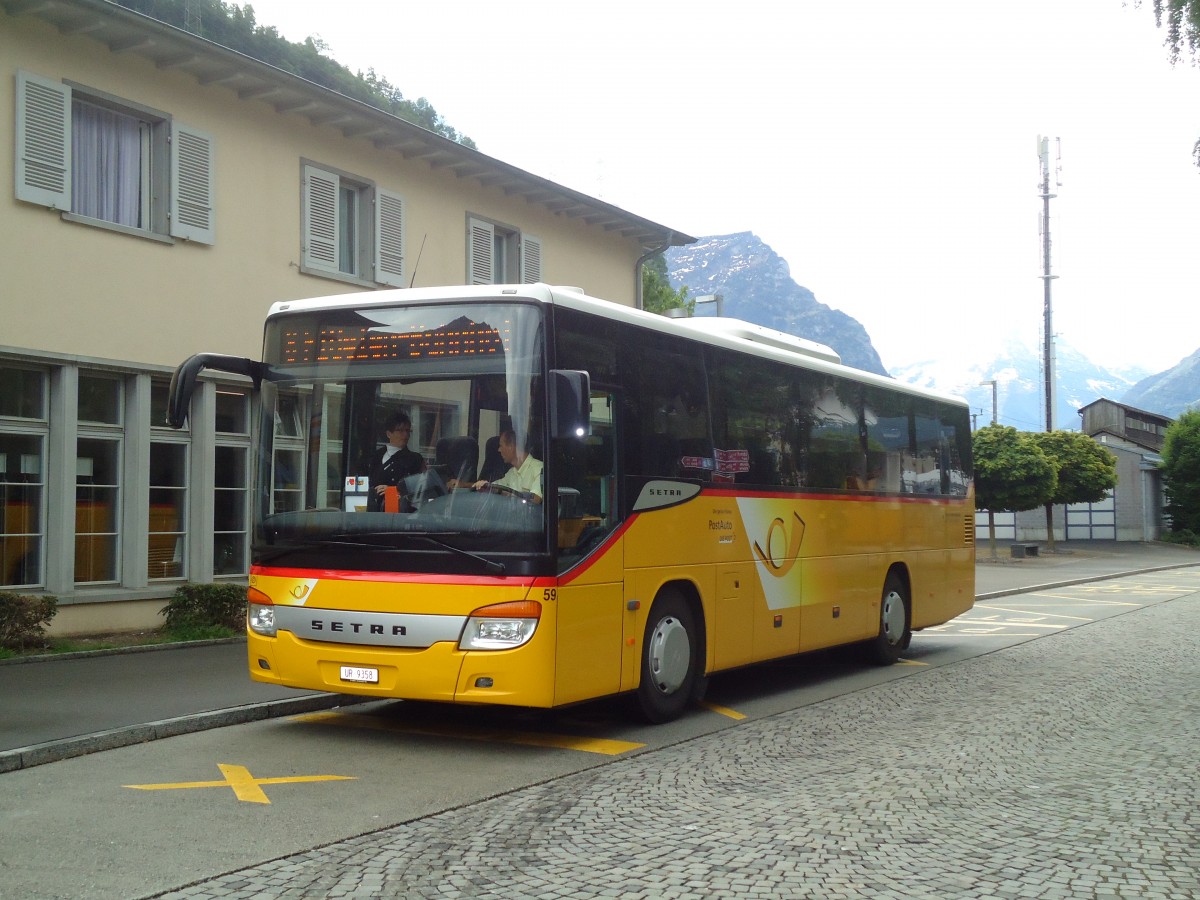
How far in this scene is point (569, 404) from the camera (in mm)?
8047

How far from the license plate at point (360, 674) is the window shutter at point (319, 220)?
9708 mm

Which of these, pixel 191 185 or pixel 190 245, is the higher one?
pixel 191 185

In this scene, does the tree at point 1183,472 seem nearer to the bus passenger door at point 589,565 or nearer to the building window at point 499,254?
the building window at point 499,254

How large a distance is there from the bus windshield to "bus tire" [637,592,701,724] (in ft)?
5.51

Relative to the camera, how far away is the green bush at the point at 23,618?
12227 mm

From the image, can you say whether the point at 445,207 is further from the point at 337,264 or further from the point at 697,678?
the point at 697,678

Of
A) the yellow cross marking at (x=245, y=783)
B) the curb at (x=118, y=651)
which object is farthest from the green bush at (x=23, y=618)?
the yellow cross marking at (x=245, y=783)

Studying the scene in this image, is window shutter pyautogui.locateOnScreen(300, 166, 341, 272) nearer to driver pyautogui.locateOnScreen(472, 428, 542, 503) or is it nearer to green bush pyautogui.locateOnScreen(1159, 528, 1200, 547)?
driver pyautogui.locateOnScreen(472, 428, 542, 503)

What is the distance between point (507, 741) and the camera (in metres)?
8.91

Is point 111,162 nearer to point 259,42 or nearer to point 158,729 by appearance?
point 158,729

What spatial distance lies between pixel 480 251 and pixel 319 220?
3651mm

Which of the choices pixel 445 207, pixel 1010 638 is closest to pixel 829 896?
pixel 1010 638

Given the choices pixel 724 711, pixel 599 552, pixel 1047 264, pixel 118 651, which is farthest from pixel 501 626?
pixel 1047 264

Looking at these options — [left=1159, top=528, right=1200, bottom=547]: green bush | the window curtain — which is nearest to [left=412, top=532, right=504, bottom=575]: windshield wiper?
the window curtain
